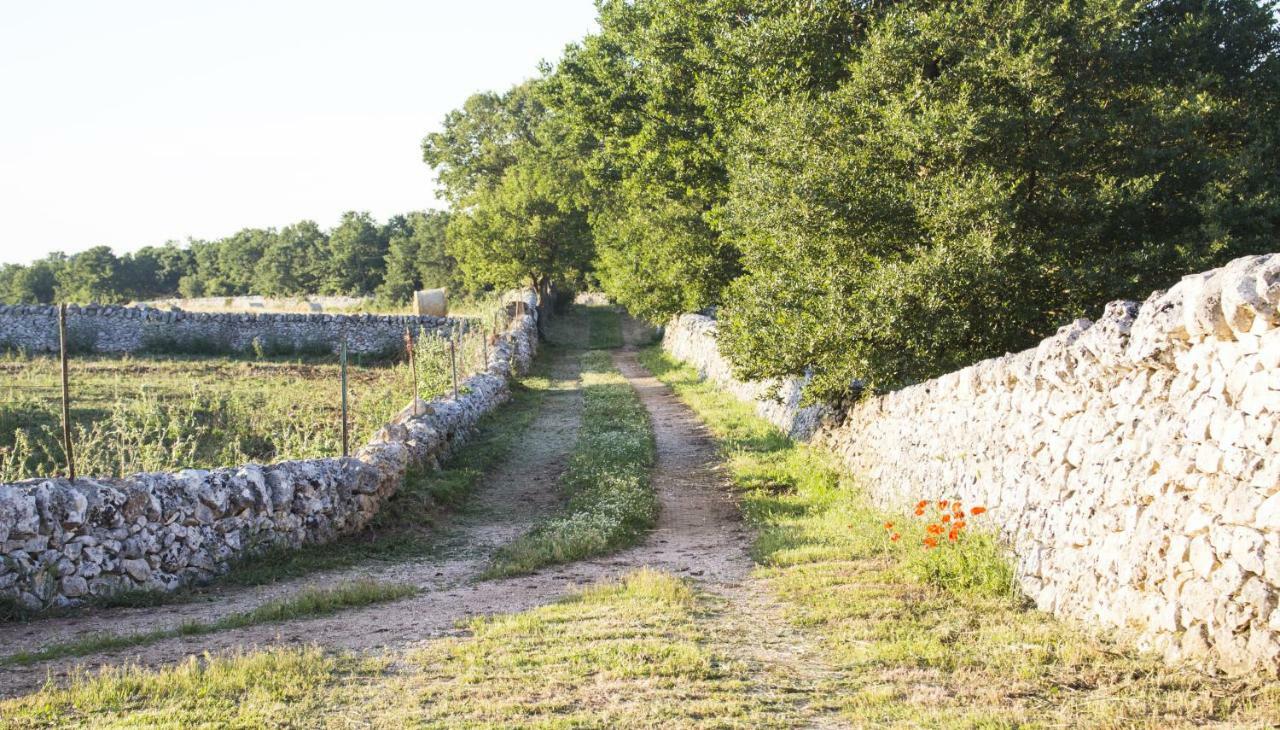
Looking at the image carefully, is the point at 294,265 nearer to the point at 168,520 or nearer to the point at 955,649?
the point at 168,520

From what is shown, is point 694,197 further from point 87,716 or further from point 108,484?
point 87,716

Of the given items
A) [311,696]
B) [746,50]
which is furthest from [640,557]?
[746,50]

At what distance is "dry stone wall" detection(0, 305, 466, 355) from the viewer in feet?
97.0

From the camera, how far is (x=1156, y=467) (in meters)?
6.43

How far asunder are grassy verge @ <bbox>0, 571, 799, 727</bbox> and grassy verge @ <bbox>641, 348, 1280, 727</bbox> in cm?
95

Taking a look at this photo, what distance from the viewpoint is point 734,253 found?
30.2m

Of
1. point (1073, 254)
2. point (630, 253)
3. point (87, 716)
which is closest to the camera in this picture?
point (87, 716)

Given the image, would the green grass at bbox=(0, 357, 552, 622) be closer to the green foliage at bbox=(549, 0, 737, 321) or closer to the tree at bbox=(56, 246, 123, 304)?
the green foliage at bbox=(549, 0, 737, 321)

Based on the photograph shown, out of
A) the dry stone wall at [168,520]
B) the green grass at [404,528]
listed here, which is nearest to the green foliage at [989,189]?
the green grass at [404,528]

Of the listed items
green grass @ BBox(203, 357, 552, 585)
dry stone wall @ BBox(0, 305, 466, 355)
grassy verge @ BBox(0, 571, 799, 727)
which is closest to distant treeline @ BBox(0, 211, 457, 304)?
dry stone wall @ BBox(0, 305, 466, 355)

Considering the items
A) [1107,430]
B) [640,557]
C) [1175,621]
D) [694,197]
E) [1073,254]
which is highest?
[694,197]

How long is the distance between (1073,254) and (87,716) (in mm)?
13524

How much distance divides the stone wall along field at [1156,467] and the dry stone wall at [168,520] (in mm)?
7516

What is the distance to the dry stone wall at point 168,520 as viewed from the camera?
27.7 ft
